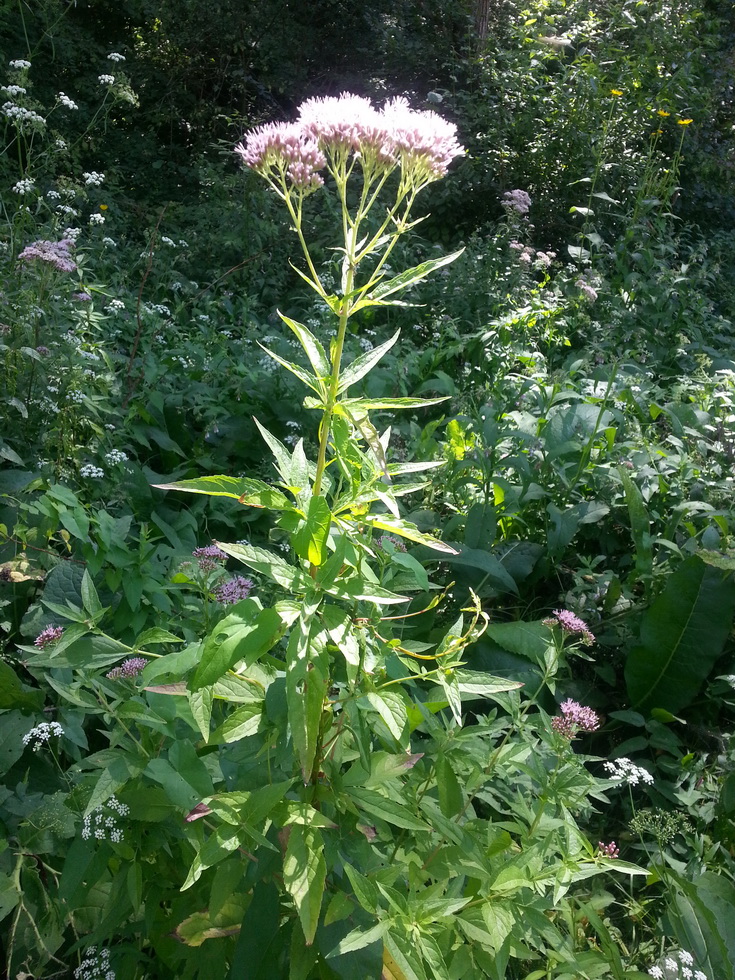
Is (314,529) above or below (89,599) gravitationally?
above

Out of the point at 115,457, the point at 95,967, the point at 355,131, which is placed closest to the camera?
the point at 355,131

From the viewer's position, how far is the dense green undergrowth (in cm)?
137

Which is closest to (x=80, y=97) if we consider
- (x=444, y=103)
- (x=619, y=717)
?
(x=444, y=103)

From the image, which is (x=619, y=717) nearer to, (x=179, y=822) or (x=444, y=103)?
(x=179, y=822)

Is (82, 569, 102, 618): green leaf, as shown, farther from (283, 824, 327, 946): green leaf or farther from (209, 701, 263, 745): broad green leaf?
(283, 824, 327, 946): green leaf

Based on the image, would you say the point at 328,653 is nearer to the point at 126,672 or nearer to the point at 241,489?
the point at 241,489

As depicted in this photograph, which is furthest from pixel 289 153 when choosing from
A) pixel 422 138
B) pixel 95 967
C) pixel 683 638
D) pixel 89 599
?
pixel 683 638

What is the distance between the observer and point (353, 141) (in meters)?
1.47

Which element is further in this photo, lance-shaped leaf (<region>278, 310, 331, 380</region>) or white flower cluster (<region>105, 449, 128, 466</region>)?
white flower cluster (<region>105, 449, 128, 466</region>)

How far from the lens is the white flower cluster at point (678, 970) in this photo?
165cm

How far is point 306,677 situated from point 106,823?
48 centimetres

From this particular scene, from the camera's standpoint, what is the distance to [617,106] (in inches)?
278

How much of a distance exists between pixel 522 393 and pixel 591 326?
1251 mm

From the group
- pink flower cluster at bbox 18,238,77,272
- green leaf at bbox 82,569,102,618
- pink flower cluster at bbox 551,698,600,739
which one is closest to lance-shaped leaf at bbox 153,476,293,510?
green leaf at bbox 82,569,102,618
